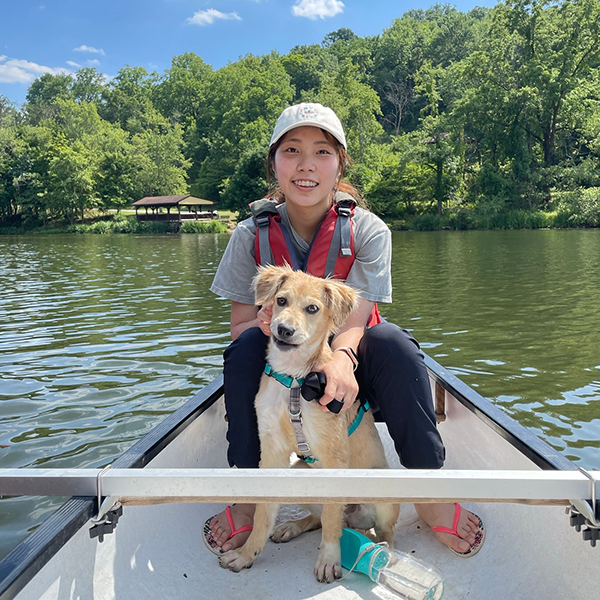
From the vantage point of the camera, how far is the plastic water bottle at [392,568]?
106 inches

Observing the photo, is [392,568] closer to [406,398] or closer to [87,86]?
[406,398]

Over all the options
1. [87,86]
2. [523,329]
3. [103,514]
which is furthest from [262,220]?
[87,86]

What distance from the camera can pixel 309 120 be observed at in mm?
3287

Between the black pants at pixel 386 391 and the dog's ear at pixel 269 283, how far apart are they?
0.28 m

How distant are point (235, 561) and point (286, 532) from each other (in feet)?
1.28

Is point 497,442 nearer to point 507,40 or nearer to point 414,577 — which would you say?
point 414,577

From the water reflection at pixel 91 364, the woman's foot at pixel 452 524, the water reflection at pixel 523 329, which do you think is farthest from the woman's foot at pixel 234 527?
the water reflection at pixel 523 329

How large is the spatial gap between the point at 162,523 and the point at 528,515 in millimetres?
2017

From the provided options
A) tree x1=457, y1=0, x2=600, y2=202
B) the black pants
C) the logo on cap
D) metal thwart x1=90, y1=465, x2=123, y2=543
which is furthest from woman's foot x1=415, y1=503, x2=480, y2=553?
tree x1=457, y1=0, x2=600, y2=202

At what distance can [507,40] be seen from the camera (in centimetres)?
5372

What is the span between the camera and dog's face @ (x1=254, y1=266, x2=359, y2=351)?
2.75 metres

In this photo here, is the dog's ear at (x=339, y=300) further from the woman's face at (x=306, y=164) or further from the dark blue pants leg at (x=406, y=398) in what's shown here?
the woman's face at (x=306, y=164)

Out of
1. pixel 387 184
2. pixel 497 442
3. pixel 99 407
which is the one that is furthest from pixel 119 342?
pixel 387 184

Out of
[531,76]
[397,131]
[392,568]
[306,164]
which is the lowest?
[392,568]
